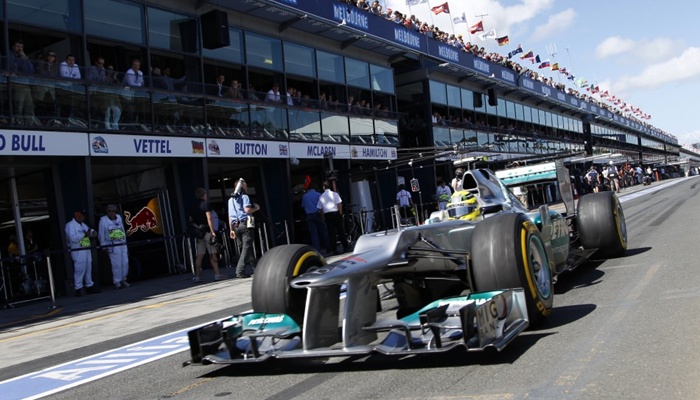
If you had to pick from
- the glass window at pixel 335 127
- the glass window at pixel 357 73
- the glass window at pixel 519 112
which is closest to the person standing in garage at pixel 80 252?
the glass window at pixel 335 127

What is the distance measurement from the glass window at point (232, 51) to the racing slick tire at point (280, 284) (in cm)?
1392

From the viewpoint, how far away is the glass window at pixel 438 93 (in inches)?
1215

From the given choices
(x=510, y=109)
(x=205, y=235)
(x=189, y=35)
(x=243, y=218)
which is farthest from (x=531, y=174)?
(x=510, y=109)

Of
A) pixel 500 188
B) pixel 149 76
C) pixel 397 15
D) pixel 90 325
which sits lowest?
pixel 90 325

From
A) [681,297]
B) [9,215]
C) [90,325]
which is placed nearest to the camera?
[681,297]

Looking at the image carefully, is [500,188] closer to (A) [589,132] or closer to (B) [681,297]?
(B) [681,297]

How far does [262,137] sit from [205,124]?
224 cm

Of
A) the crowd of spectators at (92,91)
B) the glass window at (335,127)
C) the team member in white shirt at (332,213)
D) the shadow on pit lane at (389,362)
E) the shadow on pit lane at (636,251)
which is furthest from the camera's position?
the glass window at (335,127)


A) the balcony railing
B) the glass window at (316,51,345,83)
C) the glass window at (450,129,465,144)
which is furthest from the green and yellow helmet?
the glass window at (450,129,465,144)

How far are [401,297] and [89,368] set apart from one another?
2887 millimetres

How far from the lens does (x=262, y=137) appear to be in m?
19.1

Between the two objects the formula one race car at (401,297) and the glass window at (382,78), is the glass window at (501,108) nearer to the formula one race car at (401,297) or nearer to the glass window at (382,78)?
the glass window at (382,78)

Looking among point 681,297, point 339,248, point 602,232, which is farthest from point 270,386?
point 339,248

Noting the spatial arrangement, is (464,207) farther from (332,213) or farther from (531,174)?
(332,213)
